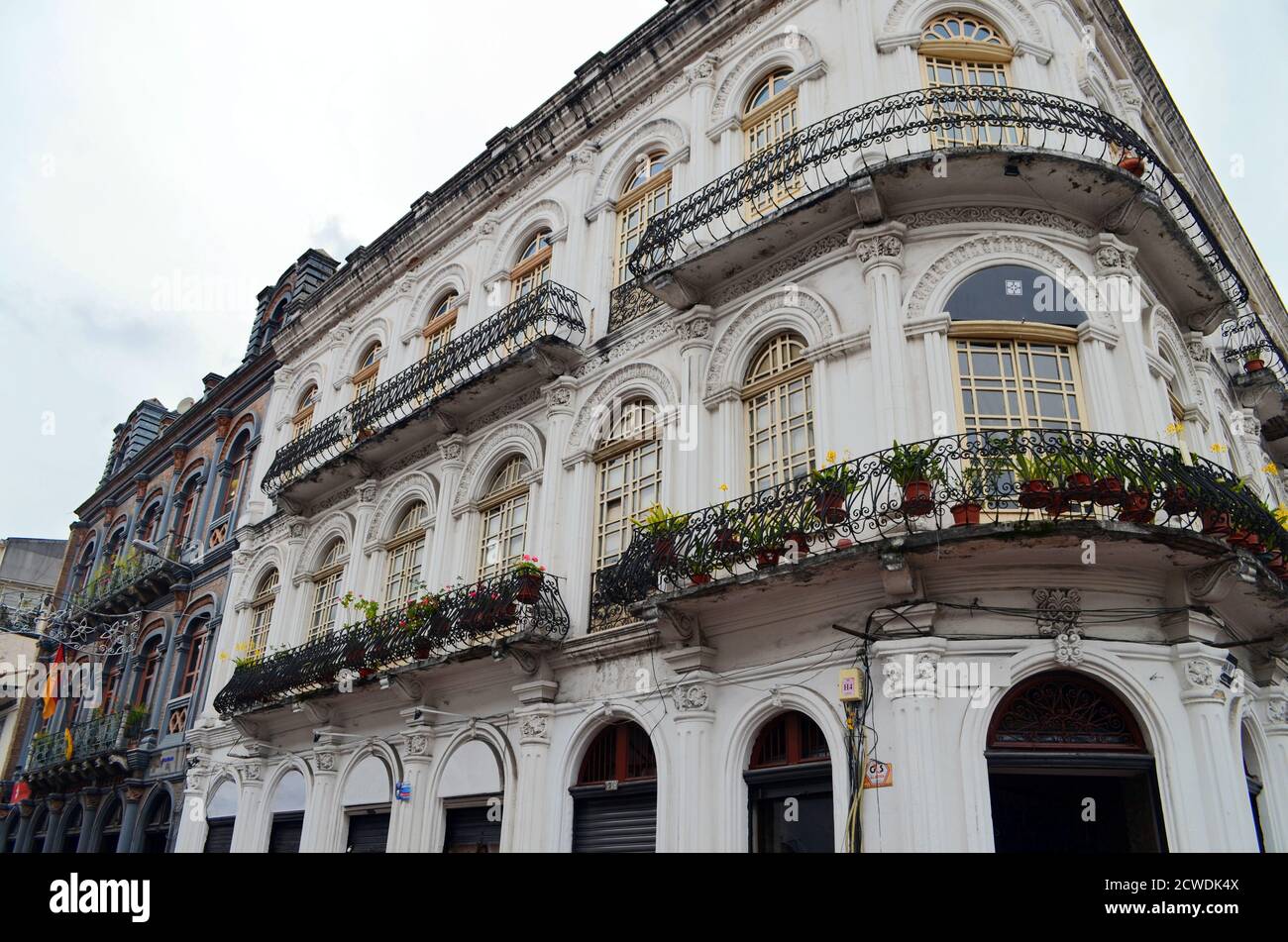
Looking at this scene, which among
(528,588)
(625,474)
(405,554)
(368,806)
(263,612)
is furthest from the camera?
(263,612)

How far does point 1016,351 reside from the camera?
33.4 feet

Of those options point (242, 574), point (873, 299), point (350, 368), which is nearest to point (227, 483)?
point (242, 574)

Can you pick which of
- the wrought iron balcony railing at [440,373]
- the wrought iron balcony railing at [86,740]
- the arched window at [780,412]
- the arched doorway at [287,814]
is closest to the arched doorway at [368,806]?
the arched doorway at [287,814]

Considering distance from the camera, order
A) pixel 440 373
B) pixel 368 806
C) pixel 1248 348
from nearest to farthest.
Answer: pixel 368 806
pixel 1248 348
pixel 440 373

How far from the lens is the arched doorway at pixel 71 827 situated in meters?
22.3

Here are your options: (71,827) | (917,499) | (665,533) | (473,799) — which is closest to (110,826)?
(71,827)

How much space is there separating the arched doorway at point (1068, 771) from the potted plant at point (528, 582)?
5.69 m

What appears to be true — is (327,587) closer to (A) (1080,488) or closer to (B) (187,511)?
(B) (187,511)

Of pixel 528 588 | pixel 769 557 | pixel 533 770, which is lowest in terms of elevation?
pixel 533 770

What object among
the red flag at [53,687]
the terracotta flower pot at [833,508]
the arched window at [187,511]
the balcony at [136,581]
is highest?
the arched window at [187,511]

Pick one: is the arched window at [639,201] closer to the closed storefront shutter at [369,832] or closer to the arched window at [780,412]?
the arched window at [780,412]

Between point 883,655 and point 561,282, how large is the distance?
8.77 meters

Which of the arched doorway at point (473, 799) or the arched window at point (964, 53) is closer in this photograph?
the arched window at point (964, 53)

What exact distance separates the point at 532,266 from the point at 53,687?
57.7ft
